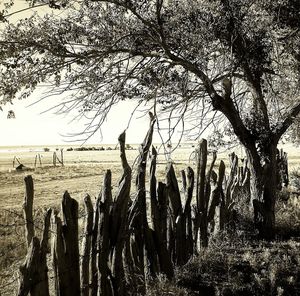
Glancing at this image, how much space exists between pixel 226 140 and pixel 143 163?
5425mm

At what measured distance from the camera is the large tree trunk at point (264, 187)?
319 inches

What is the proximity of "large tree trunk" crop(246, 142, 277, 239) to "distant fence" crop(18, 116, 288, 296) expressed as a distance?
1784 millimetres

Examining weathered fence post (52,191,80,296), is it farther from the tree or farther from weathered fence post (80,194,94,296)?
the tree

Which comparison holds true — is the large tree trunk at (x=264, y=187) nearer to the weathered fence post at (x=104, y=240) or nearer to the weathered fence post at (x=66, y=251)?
the weathered fence post at (x=104, y=240)

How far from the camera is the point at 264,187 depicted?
8.23 metres

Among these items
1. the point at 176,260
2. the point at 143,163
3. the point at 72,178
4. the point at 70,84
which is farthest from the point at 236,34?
the point at 72,178

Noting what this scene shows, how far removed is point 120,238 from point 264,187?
14.8 feet

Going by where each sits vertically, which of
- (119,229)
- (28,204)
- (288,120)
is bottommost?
(119,229)

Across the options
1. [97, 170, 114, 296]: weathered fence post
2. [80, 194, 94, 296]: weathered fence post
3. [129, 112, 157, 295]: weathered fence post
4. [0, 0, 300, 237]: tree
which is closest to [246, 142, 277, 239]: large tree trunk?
[0, 0, 300, 237]: tree

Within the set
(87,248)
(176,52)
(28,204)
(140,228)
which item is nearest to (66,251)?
(87,248)

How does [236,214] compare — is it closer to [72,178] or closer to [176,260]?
[176,260]

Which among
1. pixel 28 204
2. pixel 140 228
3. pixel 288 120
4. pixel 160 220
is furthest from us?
pixel 288 120

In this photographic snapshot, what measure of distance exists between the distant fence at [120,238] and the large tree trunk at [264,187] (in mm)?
1784

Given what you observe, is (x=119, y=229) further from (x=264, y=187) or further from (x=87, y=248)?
(x=264, y=187)
